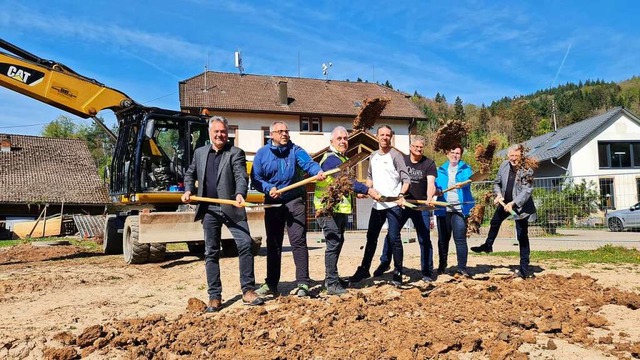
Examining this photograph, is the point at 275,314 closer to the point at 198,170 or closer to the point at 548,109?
the point at 198,170

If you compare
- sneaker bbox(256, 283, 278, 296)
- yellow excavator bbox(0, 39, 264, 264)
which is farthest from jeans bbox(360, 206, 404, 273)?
yellow excavator bbox(0, 39, 264, 264)

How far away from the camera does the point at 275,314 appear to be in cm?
464

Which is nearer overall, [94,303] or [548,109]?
[94,303]

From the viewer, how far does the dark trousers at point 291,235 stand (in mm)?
5578

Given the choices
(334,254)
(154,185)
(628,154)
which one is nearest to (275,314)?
(334,254)

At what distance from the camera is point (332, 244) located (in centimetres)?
571

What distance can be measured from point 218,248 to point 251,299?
2.21 feet

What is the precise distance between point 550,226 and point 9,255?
15.7 metres

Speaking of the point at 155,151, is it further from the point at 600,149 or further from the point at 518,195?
the point at 600,149

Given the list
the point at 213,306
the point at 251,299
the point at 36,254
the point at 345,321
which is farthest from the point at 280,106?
the point at 345,321

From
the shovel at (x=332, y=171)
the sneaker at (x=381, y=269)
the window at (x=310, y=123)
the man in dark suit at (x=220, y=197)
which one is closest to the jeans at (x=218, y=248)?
the man in dark suit at (x=220, y=197)

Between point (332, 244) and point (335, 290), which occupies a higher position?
point (332, 244)

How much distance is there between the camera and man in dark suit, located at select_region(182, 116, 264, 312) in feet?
17.4

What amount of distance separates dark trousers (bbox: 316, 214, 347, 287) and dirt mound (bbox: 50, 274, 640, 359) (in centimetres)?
48
